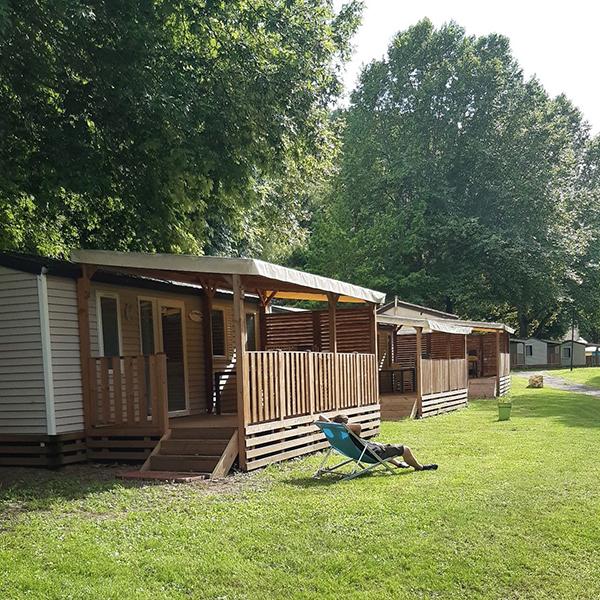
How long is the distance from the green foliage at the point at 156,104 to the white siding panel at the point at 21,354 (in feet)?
7.23

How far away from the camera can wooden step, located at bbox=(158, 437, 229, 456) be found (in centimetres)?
823

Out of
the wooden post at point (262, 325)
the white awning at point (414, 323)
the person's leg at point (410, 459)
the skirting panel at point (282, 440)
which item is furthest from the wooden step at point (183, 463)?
the white awning at point (414, 323)

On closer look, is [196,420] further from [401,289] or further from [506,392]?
[401,289]

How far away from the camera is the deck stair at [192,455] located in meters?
7.73

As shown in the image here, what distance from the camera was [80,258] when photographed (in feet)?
28.8

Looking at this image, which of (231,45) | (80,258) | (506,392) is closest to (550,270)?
(506,392)

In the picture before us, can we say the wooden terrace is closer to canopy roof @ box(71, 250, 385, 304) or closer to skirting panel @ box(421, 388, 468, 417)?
canopy roof @ box(71, 250, 385, 304)

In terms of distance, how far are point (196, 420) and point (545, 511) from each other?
5.53 metres

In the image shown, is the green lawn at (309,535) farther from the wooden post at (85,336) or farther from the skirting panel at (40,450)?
the wooden post at (85,336)

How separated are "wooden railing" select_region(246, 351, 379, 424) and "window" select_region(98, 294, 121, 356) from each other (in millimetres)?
2553

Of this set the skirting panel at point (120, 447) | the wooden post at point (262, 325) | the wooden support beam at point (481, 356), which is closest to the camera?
the skirting panel at point (120, 447)

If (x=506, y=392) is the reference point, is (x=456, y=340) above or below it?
above

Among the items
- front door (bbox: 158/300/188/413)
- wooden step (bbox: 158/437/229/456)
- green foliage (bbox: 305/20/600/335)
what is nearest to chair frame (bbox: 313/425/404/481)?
wooden step (bbox: 158/437/229/456)

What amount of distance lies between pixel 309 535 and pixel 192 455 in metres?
3.36
